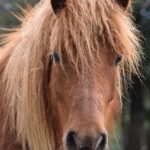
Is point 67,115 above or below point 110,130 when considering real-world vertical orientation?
above

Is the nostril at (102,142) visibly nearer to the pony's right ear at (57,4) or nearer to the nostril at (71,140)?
the nostril at (71,140)

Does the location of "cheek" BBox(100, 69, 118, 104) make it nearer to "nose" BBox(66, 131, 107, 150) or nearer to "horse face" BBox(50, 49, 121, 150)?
"horse face" BBox(50, 49, 121, 150)

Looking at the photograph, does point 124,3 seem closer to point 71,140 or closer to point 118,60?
point 118,60

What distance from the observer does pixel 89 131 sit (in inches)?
151

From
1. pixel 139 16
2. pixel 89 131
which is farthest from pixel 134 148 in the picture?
pixel 89 131

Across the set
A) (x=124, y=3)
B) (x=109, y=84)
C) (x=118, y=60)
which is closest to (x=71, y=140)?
(x=109, y=84)

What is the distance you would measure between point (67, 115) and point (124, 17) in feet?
3.13

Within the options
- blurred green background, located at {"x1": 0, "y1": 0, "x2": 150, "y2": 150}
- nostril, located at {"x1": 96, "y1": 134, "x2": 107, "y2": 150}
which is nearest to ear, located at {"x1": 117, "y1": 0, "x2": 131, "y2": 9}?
nostril, located at {"x1": 96, "y1": 134, "x2": 107, "y2": 150}

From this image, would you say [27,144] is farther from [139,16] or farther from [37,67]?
[139,16]

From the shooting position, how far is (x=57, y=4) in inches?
174

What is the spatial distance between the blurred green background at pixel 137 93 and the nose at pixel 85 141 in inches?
→ 159

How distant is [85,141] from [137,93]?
895cm

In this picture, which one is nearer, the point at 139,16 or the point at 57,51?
the point at 57,51

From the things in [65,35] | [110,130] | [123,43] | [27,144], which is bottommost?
[110,130]
